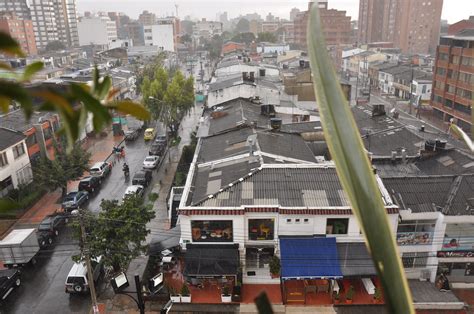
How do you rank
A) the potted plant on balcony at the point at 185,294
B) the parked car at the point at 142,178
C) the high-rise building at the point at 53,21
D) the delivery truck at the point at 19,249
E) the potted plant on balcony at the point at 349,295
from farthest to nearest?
the high-rise building at the point at 53,21, the parked car at the point at 142,178, the delivery truck at the point at 19,249, the potted plant on balcony at the point at 185,294, the potted plant on balcony at the point at 349,295

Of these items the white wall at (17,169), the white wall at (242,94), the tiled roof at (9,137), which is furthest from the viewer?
the white wall at (242,94)

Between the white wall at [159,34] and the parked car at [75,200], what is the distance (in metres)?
101

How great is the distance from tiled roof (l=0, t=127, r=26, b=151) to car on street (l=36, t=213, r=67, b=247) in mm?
6897

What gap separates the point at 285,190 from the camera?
749 inches

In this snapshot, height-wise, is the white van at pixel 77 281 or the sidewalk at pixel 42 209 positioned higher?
the white van at pixel 77 281

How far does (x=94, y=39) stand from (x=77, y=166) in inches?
4479

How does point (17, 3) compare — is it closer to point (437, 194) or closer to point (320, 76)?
point (437, 194)

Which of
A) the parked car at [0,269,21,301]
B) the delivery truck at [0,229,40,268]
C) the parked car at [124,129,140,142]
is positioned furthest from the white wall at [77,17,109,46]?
the parked car at [0,269,21,301]

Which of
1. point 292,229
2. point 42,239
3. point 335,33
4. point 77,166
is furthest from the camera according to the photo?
point 335,33

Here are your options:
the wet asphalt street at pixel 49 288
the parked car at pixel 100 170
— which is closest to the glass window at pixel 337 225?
the wet asphalt street at pixel 49 288

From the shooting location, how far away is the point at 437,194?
18734 mm

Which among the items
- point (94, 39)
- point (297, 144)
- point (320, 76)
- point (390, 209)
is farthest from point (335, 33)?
point (320, 76)

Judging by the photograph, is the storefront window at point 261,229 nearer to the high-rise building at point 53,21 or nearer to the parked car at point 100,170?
the parked car at point 100,170

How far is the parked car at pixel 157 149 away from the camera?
3819 cm
